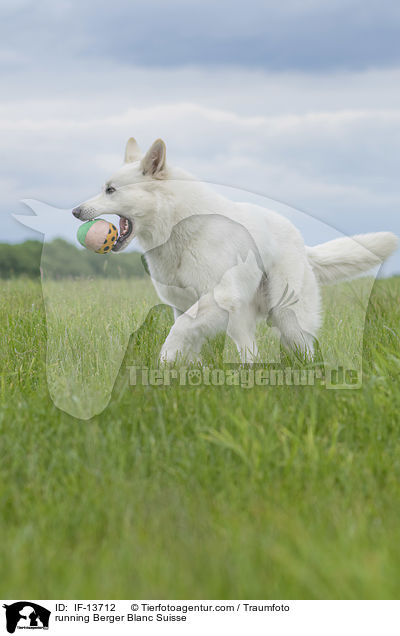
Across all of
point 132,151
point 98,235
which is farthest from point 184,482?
point 132,151

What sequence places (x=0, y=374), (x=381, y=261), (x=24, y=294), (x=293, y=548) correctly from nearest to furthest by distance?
(x=293, y=548) < (x=0, y=374) < (x=381, y=261) < (x=24, y=294)

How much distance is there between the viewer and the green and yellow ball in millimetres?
3600

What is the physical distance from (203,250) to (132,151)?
0.90 m

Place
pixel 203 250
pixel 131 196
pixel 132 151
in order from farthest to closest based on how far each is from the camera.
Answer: pixel 132 151
pixel 203 250
pixel 131 196

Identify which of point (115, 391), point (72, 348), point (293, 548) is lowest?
point (293, 548)

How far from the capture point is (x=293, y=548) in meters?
1.99

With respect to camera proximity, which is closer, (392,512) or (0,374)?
(392,512)

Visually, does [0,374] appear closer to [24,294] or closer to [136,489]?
[136,489]

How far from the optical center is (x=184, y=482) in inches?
99.3

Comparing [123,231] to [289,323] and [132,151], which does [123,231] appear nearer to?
[132,151]

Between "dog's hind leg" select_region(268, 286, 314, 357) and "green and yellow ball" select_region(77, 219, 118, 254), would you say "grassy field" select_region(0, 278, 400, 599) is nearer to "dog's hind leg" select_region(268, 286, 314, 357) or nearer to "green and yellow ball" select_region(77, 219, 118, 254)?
"green and yellow ball" select_region(77, 219, 118, 254)

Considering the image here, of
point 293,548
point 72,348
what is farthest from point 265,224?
point 293,548

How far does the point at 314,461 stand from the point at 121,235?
200 centimetres
